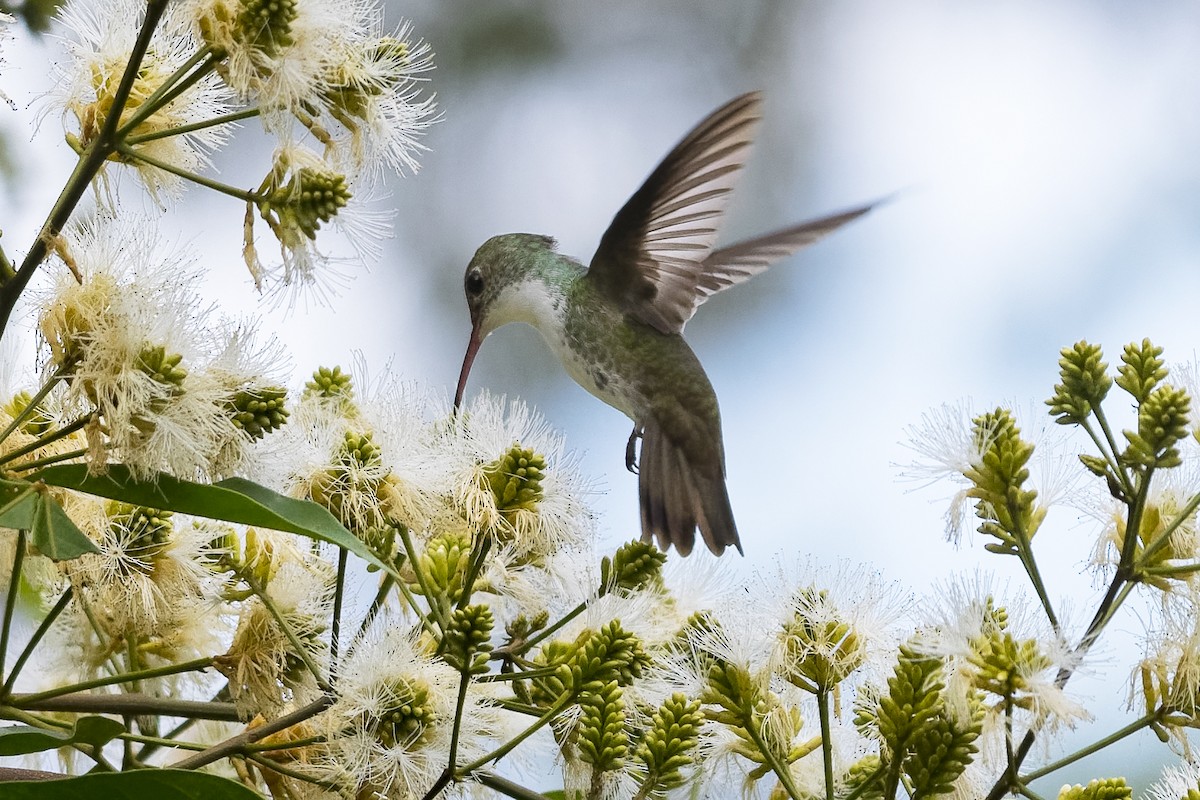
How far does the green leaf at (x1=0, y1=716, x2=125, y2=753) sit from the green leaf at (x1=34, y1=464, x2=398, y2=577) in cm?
16

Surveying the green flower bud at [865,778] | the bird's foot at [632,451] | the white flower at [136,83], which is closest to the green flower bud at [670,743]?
the green flower bud at [865,778]

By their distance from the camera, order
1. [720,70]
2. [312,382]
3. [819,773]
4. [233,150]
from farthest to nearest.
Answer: [720,70] < [233,150] < [312,382] < [819,773]

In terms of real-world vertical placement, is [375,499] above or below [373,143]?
below

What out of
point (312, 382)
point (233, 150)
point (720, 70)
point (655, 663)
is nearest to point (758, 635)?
point (655, 663)

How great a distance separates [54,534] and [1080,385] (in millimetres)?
782

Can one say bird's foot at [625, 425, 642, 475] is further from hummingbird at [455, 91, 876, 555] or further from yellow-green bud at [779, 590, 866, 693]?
yellow-green bud at [779, 590, 866, 693]

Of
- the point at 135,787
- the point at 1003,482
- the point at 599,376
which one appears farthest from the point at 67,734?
the point at 599,376

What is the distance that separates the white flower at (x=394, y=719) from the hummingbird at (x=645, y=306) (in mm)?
835

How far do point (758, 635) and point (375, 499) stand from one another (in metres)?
0.34

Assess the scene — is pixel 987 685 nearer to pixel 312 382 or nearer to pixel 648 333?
pixel 312 382

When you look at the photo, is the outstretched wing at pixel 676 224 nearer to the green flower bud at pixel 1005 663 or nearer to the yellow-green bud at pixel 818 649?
the yellow-green bud at pixel 818 649

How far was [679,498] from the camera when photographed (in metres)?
1.79

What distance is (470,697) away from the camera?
117cm

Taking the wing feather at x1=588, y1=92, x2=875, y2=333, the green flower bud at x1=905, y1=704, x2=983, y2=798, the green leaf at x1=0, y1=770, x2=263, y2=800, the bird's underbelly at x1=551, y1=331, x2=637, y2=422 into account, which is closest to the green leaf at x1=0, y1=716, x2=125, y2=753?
the green leaf at x1=0, y1=770, x2=263, y2=800
